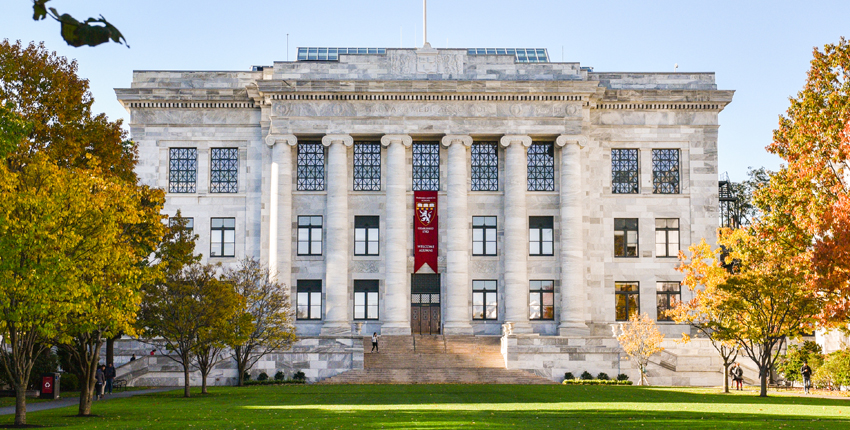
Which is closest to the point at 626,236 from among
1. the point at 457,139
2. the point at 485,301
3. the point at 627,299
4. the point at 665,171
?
the point at 627,299

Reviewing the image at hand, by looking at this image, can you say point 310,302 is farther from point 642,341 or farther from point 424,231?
point 642,341

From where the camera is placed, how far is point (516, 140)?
201 feet

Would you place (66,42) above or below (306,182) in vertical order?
below

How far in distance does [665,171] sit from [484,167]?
1255cm

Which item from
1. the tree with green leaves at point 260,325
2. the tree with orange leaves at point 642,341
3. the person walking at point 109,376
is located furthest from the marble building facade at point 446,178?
the person walking at point 109,376

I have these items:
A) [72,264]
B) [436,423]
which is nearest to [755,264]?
[436,423]

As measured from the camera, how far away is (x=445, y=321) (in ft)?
199

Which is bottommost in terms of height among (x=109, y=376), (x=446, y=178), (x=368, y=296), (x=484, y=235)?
(x=109, y=376)

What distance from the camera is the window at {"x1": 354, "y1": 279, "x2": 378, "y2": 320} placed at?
203ft

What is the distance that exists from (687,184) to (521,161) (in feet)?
38.6

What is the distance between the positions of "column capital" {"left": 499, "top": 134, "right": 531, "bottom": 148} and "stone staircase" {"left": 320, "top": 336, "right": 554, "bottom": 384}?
1294 centimetres

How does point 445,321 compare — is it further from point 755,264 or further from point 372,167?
point 755,264

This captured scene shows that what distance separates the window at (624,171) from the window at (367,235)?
54.2ft

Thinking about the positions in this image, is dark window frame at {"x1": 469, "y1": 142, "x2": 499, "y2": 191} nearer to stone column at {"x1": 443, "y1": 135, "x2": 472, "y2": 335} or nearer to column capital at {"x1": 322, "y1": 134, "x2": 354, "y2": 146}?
stone column at {"x1": 443, "y1": 135, "x2": 472, "y2": 335}
